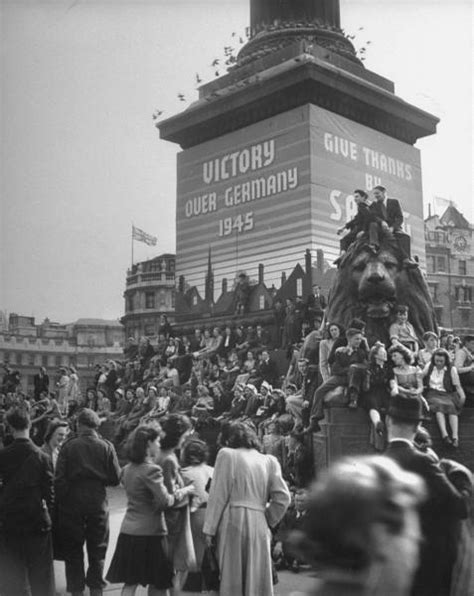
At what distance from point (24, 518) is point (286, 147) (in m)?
27.2

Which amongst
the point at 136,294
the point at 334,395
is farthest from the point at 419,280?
the point at 136,294

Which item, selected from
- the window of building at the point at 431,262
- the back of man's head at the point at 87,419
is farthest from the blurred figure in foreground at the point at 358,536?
the window of building at the point at 431,262

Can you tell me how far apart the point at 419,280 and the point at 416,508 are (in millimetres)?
12277

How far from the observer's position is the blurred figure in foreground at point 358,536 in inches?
73.2

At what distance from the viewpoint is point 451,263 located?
57094 millimetres

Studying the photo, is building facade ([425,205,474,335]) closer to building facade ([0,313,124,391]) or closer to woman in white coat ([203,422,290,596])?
building facade ([0,313,124,391])

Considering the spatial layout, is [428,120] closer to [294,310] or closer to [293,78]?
[293,78]

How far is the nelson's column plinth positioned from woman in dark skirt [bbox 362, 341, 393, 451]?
61.9 feet

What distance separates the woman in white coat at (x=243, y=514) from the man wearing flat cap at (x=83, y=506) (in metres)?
1.31

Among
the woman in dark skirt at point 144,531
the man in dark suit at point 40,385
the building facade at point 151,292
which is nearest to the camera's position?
the woman in dark skirt at point 144,531

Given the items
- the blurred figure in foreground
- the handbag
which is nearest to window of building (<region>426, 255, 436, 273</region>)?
the handbag

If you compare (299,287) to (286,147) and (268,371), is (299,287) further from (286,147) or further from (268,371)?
(268,371)

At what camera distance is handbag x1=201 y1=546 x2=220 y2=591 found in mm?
6266

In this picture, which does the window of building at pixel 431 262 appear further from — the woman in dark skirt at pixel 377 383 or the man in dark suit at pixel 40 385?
the woman in dark skirt at pixel 377 383
